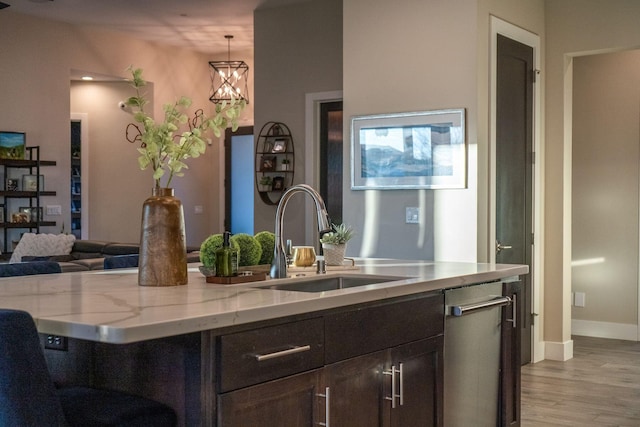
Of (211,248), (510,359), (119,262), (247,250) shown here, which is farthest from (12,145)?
(510,359)

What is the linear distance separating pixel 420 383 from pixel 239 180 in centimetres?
826

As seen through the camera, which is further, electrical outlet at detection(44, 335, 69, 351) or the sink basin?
the sink basin

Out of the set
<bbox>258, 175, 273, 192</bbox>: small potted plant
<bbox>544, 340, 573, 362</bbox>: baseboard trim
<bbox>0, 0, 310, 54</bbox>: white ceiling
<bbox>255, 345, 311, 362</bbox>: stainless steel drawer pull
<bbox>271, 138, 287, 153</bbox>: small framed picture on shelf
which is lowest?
<bbox>544, 340, 573, 362</bbox>: baseboard trim

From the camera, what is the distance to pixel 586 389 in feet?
17.2

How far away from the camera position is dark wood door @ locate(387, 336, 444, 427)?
272 centimetres

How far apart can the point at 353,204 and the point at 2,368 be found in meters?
4.18

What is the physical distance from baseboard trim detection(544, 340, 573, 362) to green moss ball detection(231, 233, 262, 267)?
3.99 meters

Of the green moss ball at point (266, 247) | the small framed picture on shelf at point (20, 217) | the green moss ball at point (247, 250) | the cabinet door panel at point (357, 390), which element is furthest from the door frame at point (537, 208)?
the small framed picture on shelf at point (20, 217)

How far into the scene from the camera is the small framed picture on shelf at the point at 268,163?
7.87 m

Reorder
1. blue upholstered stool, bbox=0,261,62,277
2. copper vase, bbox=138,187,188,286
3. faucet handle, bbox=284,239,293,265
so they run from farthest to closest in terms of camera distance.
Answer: faucet handle, bbox=284,239,293,265, blue upholstered stool, bbox=0,261,62,277, copper vase, bbox=138,187,188,286

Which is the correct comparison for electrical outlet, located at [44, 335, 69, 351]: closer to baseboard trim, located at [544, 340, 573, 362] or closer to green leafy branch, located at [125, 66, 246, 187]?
green leafy branch, located at [125, 66, 246, 187]

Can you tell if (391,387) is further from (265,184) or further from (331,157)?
(265,184)

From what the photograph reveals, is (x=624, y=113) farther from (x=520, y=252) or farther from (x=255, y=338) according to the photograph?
(x=255, y=338)

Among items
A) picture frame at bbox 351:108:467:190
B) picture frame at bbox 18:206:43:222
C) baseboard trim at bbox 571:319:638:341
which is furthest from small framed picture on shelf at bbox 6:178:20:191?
baseboard trim at bbox 571:319:638:341
